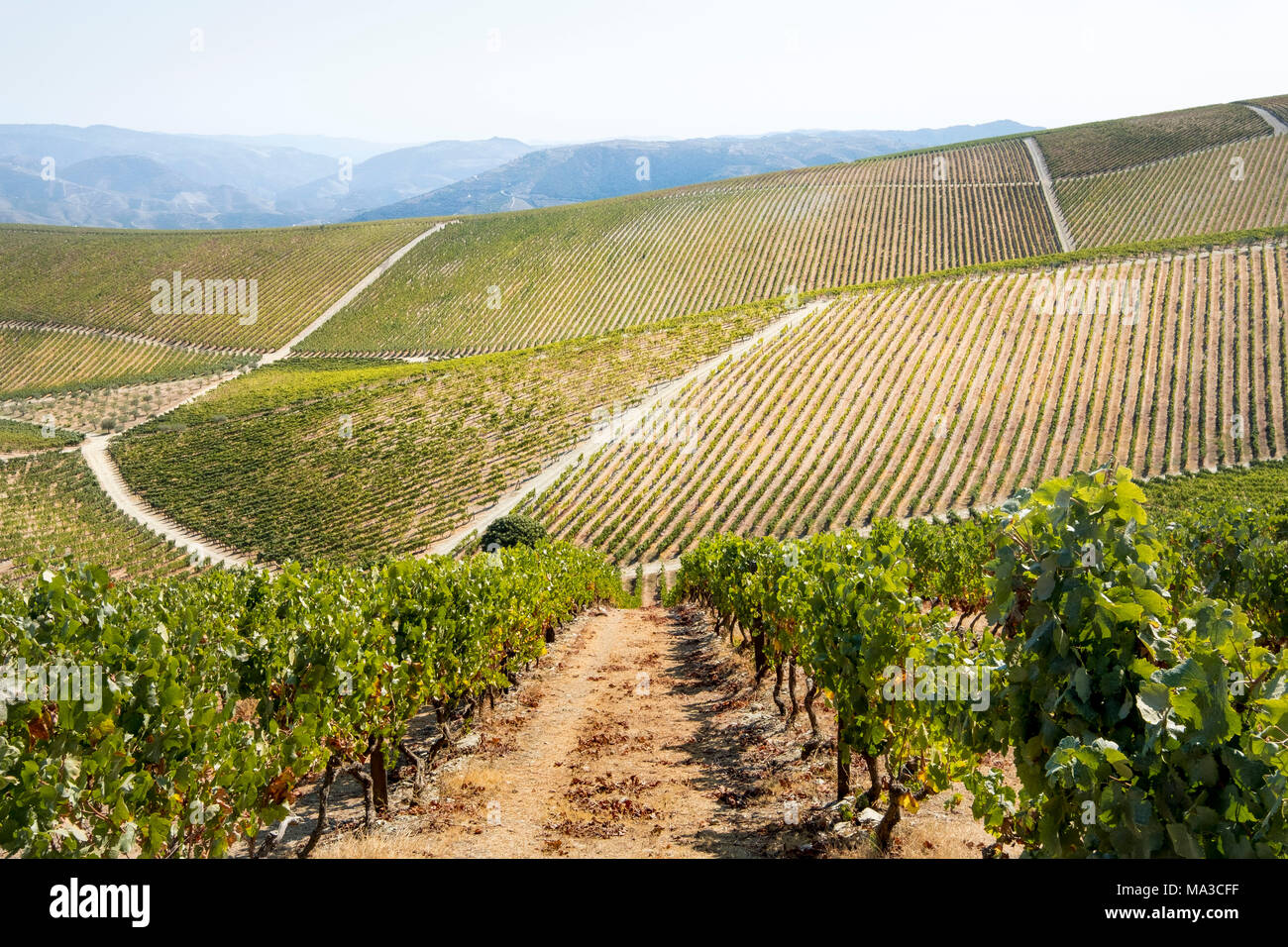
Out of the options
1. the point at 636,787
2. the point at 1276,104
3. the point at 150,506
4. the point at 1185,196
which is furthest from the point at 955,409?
the point at 1276,104

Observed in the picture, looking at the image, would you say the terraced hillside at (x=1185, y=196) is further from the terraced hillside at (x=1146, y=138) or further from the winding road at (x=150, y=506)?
the winding road at (x=150, y=506)

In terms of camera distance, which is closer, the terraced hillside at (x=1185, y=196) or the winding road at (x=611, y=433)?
the winding road at (x=611, y=433)

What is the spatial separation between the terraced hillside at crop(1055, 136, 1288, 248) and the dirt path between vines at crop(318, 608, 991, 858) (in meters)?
78.7

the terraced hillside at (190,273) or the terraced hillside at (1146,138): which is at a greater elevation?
the terraced hillside at (1146,138)

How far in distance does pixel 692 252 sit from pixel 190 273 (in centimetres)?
6951

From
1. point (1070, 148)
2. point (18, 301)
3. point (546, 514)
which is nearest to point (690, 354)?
point (546, 514)

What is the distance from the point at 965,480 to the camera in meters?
36.3

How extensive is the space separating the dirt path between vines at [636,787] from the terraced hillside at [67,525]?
24.8 metres

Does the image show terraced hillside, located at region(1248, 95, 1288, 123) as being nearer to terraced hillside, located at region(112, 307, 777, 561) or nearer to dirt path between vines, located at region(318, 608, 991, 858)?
terraced hillside, located at region(112, 307, 777, 561)

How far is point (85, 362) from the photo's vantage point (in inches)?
3398

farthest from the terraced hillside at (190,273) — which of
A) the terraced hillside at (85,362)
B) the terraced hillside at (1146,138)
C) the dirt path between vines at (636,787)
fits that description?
the terraced hillside at (1146,138)

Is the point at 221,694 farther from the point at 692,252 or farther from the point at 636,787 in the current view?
the point at 692,252

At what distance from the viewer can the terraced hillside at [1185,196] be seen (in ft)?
239
